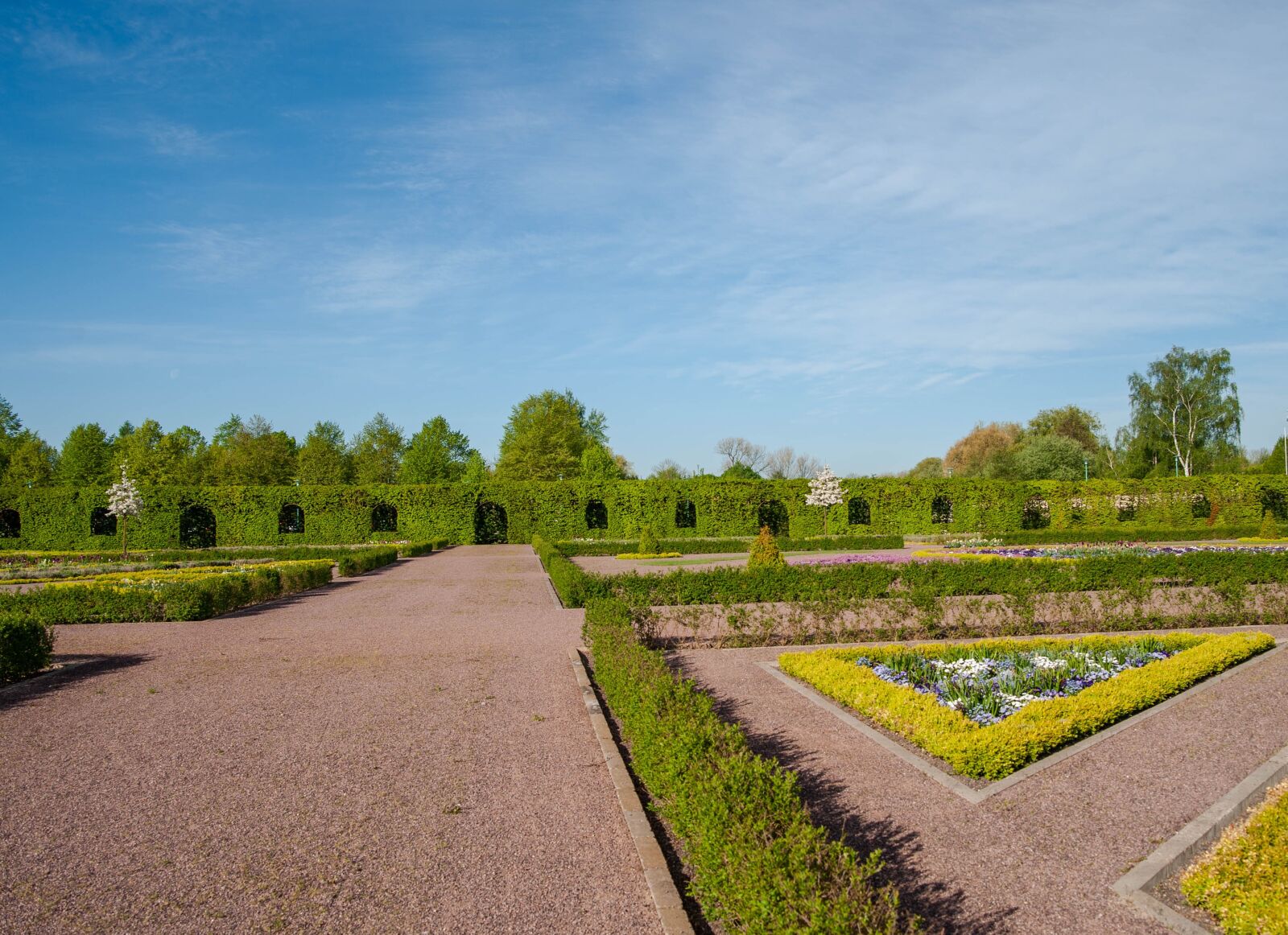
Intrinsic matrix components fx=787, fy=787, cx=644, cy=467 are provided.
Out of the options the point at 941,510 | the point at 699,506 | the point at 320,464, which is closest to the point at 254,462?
the point at 320,464

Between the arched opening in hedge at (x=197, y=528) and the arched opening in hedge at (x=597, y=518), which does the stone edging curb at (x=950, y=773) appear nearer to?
the arched opening in hedge at (x=597, y=518)

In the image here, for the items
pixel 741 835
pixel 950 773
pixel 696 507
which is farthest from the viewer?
pixel 696 507

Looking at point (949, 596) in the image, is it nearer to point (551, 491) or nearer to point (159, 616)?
point (159, 616)

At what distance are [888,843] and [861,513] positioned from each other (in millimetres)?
33304

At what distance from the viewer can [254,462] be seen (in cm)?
5503

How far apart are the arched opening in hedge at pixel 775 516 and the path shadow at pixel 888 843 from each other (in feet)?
94.4

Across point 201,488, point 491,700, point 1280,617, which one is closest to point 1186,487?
point 1280,617

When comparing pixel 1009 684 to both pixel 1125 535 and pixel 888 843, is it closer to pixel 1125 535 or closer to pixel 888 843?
pixel 888 843

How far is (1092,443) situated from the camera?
68375mm

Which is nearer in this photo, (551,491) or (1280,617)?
(1280,617)

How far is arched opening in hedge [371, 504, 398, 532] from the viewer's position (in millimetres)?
36344

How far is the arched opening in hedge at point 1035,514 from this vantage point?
3419 cm

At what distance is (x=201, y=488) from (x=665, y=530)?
20041 millimetres

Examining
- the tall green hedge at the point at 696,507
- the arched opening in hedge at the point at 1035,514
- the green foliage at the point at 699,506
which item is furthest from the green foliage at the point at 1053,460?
the arched opening in hedge at the point at 1035,514
